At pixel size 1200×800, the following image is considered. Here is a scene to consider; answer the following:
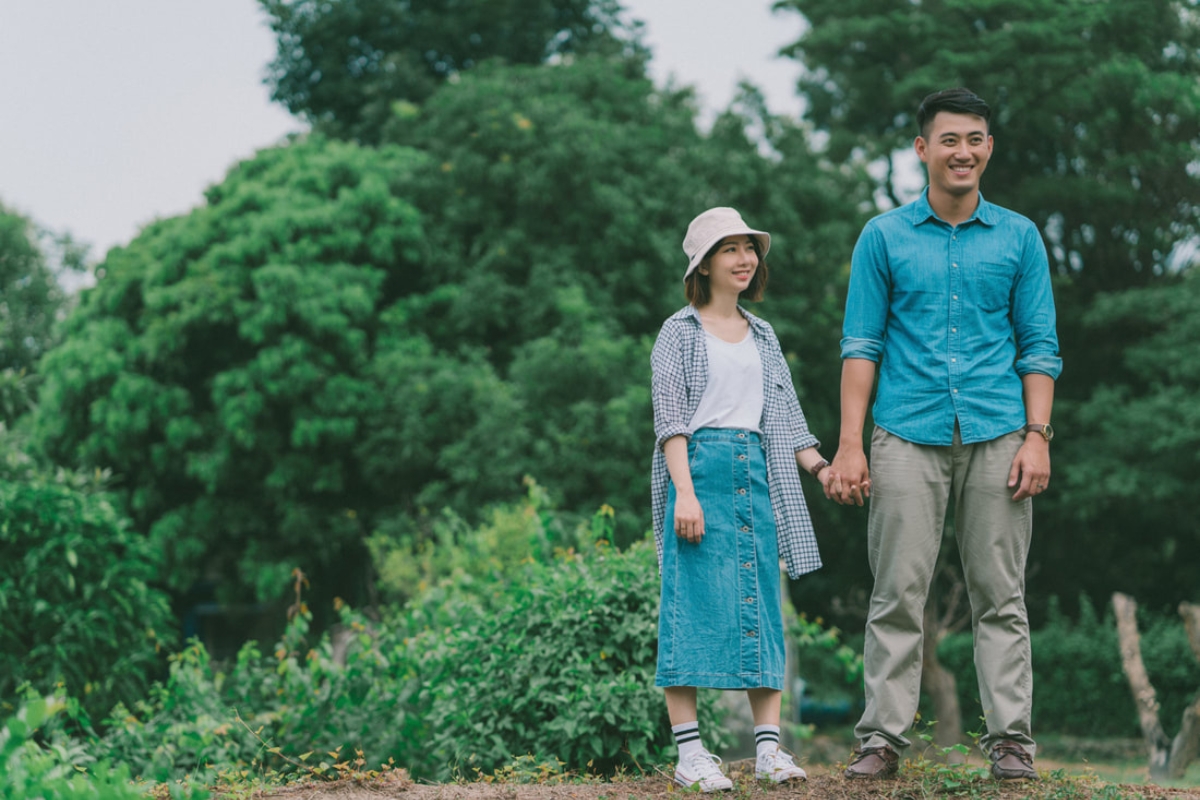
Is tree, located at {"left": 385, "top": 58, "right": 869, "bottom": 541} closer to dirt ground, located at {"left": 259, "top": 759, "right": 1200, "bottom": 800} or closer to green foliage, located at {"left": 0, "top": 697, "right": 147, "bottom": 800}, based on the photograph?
dirt ground, located at {"left": 259, "top": 759, "right": 1200, "bottom": 800}

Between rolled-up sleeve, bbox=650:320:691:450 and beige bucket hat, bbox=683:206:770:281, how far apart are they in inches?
10.5

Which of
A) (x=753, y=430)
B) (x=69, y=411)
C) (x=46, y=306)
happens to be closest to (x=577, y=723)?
(x=753, y=430)

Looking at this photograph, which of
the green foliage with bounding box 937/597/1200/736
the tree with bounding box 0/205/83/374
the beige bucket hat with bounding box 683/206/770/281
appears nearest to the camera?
the beige bucket hat with bounding box 683/206/770/281

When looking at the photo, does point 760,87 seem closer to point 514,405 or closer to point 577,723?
point 514,405

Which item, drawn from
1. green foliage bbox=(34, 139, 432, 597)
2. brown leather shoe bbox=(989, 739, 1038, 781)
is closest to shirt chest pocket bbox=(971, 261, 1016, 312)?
brown leather shoe bbox=(989, 739, 1038, 781)

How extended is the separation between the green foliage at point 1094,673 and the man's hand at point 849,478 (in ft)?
51.9

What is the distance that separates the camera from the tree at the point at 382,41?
20.4 m

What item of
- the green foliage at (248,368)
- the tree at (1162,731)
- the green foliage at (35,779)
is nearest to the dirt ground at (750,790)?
the green foliage at (35,779)

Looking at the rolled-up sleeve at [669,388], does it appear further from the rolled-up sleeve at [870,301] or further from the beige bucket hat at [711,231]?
the rolled-up sleeve at [870,301]

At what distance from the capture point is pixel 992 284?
3936 mm

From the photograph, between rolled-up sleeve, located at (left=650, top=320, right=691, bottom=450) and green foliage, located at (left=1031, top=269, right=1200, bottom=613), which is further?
green foliage, located at (left=1031, top=269, right=1200, bottom=613)

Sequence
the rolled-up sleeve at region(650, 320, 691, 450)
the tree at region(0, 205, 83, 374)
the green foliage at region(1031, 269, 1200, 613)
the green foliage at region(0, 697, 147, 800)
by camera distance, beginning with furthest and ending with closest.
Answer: the tree at region(0, 205, 83, 374) < the green foliage at region(1031, 269, 1200, 613) < the rolled-up sleeve at region(650, 320, 691, 450) < the green foliage at region(0, 697, 147, 800)

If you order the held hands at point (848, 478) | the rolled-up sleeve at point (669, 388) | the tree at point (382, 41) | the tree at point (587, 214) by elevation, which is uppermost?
the tree at point (382, 41)

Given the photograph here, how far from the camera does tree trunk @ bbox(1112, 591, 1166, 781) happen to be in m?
10.5
